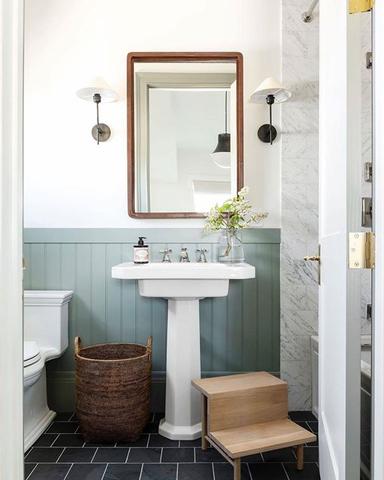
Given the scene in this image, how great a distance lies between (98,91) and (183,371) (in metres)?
1.60

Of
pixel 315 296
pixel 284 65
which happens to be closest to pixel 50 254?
pixel 315 296

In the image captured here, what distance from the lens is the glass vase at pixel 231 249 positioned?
246 centimetres

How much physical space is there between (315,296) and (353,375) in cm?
145

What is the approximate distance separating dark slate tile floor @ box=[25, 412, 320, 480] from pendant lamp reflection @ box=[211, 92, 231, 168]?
1539mm

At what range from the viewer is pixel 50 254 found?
8.51 feet

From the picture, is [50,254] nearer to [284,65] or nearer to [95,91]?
[95,91]

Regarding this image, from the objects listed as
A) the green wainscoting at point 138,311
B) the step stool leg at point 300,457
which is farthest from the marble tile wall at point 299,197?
the step stool leg at point 300,457

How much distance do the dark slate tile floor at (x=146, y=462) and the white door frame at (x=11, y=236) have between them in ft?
3.63

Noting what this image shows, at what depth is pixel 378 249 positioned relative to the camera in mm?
1078

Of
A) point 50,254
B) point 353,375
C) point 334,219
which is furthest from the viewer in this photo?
point 50,254

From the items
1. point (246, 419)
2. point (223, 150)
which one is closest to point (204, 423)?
point (246, 419)

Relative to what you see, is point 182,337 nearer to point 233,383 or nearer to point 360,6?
point 233,383

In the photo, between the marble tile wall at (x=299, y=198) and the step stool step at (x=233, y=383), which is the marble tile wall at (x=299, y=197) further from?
the step stool step at (x=233, y=383)

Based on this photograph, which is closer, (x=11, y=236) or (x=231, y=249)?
(x=11, y=236)
